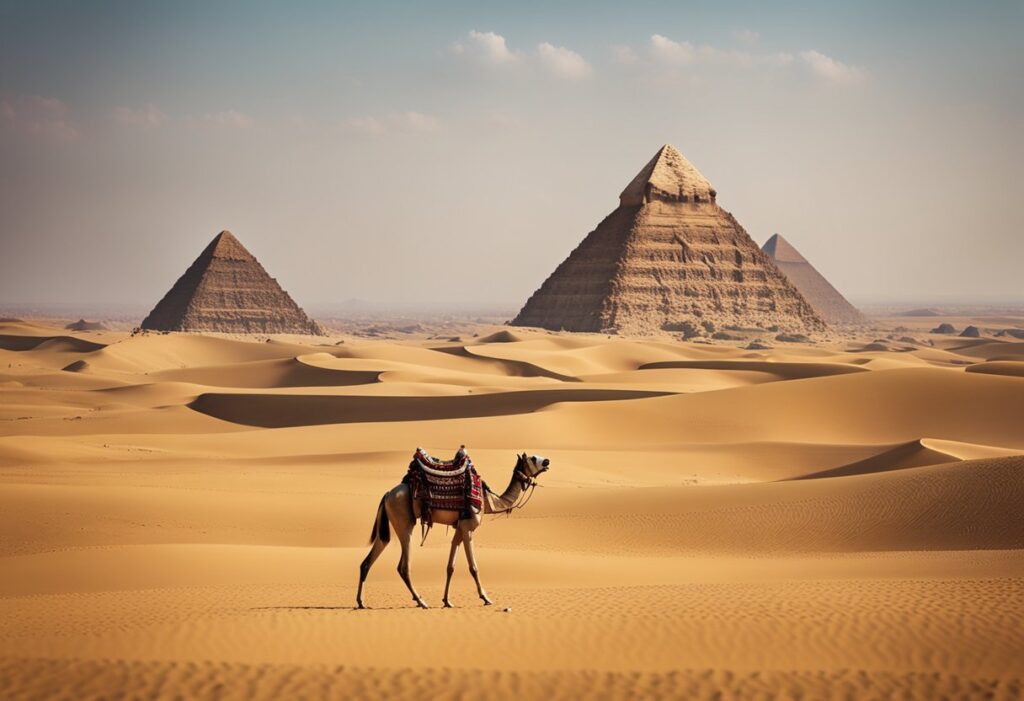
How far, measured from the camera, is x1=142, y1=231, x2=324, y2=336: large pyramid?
106 metres

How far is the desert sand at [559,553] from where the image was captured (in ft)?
20.6

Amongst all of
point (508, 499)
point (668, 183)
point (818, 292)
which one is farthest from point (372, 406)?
point (818, 292)

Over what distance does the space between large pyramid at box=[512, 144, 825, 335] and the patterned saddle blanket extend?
295ft

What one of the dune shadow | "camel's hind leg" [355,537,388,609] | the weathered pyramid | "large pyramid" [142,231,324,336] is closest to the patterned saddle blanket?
"camel's hind leg" [355,537,388,609]

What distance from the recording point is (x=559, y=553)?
1201cm

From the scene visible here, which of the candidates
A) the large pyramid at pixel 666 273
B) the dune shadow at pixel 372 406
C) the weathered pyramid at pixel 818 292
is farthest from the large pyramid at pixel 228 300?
the weathered pyramid at pixel 818 292

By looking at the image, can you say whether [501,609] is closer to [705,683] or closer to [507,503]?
[507,503]

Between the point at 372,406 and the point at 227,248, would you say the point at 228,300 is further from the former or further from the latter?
the point at 372,406

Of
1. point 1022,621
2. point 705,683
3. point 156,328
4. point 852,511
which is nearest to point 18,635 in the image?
point 705,683

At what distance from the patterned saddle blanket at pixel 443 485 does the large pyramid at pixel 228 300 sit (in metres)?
98.2

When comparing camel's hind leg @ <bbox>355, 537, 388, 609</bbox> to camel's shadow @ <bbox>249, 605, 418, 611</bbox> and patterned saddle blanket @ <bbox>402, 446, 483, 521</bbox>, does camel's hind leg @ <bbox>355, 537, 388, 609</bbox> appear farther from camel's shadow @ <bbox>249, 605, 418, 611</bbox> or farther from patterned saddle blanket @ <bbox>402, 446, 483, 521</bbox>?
patterned saddle blanket @ <bbox>402, 446, 483, 521</bbox>

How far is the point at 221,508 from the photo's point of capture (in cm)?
1385

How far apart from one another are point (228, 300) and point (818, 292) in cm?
10521

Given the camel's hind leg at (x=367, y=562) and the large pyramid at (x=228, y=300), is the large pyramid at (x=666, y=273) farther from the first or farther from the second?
the camel's hind leg at (x=367, y=562)
